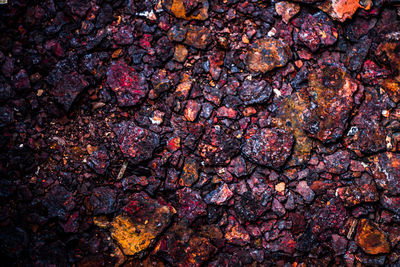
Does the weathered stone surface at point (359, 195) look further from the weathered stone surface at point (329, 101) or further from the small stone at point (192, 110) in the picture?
the small stone at point (192, 110)

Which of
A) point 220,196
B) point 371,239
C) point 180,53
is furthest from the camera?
point 180,53

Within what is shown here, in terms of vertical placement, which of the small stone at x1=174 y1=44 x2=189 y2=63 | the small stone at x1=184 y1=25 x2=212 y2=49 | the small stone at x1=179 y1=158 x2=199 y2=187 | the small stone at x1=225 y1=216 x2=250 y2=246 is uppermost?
the small stone at x1=184 y1=25 x2=212 y2=49

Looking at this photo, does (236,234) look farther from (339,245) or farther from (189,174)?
(339,245)

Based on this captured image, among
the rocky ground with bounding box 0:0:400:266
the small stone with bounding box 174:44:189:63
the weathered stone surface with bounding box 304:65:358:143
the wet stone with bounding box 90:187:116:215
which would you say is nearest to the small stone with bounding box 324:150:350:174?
the rocky ground with bounding box 0:0:400:266

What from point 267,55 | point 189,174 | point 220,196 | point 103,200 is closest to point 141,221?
point 103,200

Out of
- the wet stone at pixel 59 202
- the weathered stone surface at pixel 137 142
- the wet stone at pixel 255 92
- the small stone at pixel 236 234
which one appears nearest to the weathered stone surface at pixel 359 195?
the small stone at pixel 236 234

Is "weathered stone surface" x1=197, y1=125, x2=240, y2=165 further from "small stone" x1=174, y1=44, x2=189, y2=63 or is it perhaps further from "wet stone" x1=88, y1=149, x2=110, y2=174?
"wet stone" x1=88, y1=149, x2=110, y2=174

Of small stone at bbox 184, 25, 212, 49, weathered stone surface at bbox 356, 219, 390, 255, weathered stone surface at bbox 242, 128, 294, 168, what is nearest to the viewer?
weathered stone surface at bbox 356, 219, 390, 255

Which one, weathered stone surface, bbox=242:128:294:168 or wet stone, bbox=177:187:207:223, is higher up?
weathered stone surface, bbox=242:128:294:168
